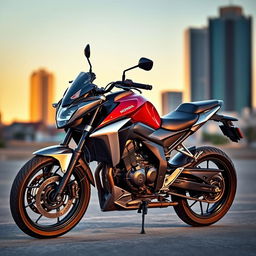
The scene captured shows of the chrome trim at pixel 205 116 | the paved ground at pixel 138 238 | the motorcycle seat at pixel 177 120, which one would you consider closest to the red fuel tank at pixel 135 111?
the motorcycle seat at pixel 177 120

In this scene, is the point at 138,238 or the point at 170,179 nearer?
the point at 138,238

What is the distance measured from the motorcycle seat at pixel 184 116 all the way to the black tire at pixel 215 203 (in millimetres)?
420

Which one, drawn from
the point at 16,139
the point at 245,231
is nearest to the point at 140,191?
the point at 245,231

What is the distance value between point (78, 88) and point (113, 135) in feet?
1.90

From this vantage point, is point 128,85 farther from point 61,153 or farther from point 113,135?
point 61,153

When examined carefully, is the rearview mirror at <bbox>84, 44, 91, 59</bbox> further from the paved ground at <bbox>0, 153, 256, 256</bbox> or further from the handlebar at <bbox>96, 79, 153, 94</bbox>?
the paved ground at <bbox>0, 153, 256, 256</bbox>

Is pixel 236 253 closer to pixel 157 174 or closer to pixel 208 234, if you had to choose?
pixel 208 234

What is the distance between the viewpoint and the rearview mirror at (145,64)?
231 inches

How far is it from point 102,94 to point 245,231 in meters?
2.06

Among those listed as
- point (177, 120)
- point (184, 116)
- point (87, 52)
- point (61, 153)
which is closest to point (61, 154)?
point (61, 153)

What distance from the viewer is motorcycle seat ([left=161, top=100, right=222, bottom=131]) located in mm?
6410

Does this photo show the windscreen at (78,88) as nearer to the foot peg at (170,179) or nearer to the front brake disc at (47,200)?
the front brake disc at (47,200)

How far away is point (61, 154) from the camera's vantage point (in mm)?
5734

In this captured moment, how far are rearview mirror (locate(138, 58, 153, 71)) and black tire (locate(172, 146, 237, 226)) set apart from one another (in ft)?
4.37
